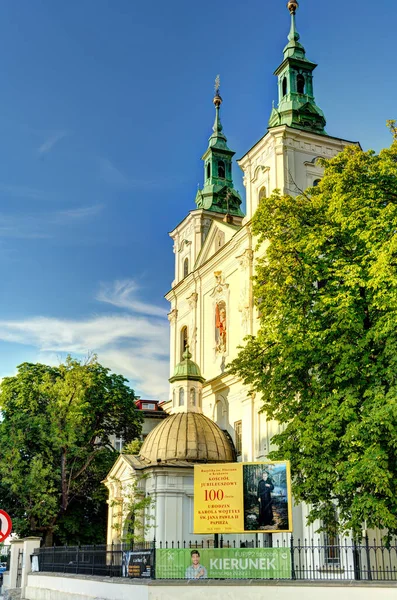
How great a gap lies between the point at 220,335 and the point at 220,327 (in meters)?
0.46

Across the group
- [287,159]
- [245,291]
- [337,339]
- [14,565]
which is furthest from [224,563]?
[287,159]

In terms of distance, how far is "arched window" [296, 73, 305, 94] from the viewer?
4084 cm

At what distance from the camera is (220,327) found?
134ft

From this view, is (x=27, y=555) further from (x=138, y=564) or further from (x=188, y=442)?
(x=138, y=564)

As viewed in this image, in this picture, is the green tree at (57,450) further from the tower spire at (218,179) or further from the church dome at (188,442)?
the tower spire at (218,179)

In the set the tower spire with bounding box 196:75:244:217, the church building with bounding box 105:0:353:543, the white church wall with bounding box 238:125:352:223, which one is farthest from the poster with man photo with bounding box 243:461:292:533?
the tower spire with bounding box 196:75:244:217

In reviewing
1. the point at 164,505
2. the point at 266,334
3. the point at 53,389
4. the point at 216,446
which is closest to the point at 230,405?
the point at 216,446

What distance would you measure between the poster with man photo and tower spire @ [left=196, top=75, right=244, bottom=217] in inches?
1185

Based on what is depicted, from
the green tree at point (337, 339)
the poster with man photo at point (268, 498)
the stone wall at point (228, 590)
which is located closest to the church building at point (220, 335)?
the green tree at point (337, 339)

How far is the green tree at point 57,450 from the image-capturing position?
3834 centimetres

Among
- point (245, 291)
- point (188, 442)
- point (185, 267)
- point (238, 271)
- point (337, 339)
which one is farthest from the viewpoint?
point (185, 267)

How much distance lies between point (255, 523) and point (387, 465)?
3.84 meters

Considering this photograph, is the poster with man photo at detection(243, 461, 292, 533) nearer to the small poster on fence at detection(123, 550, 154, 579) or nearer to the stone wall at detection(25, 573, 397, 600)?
the stone wall at detection(25, 573, 397, 600)

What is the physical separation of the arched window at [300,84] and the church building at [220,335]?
0.06m
